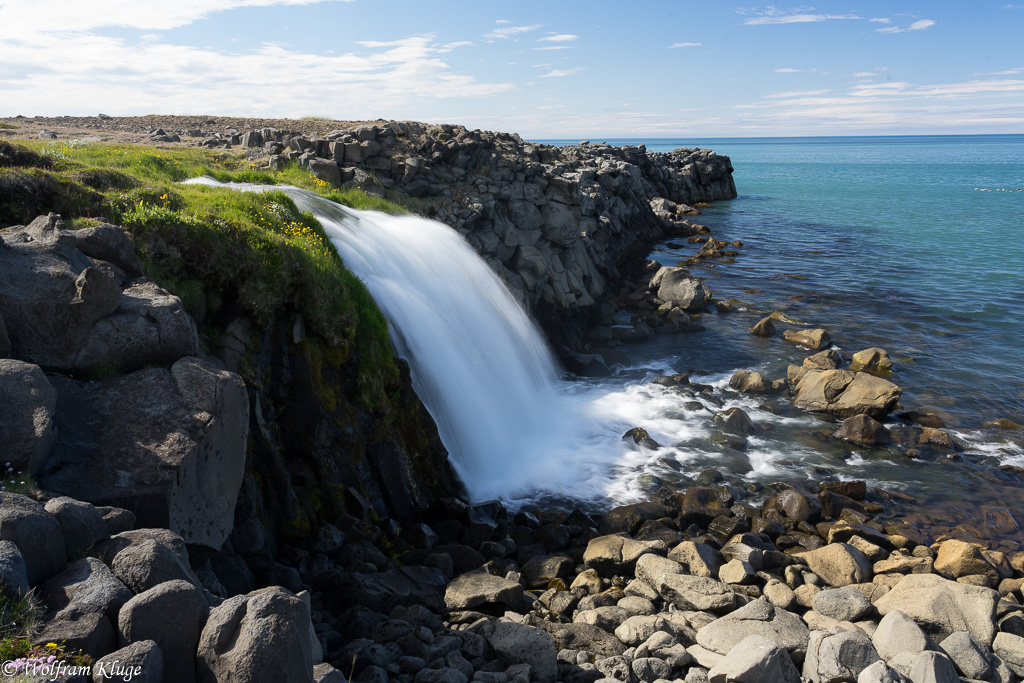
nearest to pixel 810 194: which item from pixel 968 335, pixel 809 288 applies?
pixel 809 288

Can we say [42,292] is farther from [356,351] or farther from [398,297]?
[398,297]

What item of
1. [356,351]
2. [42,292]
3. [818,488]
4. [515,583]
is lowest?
[818,488]

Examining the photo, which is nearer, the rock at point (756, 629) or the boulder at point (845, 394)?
the rock at point (756, 629)

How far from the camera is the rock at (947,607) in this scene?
10.9 metres

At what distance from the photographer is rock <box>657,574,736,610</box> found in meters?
11.5

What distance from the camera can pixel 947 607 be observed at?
1113 centimetres

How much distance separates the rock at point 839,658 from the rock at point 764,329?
75.2 ft

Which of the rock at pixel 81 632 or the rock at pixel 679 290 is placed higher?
the rock at pixel 81 632

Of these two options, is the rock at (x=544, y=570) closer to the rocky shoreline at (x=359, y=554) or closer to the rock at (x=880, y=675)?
the rocky shoreline at (x=359, y=554)

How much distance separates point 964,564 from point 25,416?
16.8m

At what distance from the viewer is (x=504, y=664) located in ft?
30.7

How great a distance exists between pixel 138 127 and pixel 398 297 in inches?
1935

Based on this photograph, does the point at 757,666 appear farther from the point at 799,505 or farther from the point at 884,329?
the point at 884,329

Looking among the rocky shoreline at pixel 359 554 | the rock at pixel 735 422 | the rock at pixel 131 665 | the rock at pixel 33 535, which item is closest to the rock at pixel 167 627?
the rocky shoreline at pixel 359 554
